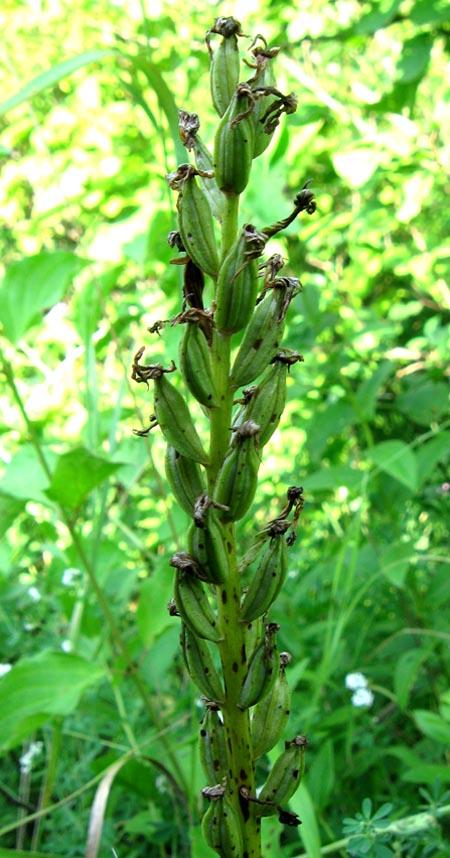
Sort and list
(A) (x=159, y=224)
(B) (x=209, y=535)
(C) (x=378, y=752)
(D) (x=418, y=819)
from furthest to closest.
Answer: (A) (x=159, y=224)
(C) (x=378, y=752)
(D) (x=418, y=819)
(B) (x=209, y=535)

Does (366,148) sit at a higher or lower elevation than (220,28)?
higher

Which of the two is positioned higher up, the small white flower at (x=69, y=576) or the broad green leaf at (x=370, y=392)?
the broad green leaf at (x=370, y=392)

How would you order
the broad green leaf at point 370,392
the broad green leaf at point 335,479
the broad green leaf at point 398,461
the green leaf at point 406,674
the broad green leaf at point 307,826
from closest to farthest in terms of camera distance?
1. the broad green leaf at point 307,826
2. the green leaf at point 406,674
3. the broad green leaf at point 398,461
4. the broad green leaf at point 335,479
5. the broad green leaf at point 370,392

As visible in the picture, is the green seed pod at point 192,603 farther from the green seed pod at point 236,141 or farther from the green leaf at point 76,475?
the green leaf at point 76,475

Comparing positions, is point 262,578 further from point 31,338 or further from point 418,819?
point 31,338

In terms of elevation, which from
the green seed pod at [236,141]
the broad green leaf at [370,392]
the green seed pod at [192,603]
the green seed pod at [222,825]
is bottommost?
the green seed pod at [222,825]

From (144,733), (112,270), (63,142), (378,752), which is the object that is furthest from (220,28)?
(63,142)

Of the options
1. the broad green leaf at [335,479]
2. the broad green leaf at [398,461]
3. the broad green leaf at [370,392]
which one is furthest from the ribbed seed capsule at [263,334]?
the broad green leaf at [370,392]
